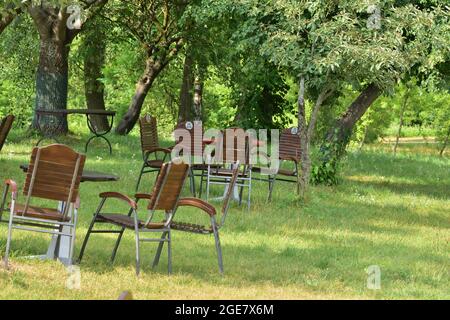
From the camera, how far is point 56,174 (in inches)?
365

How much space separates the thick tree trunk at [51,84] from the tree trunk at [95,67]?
13.0 feet

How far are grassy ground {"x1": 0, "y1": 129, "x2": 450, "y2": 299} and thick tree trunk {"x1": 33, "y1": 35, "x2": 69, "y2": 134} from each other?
558 centimetres

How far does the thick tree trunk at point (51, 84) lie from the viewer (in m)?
25.1

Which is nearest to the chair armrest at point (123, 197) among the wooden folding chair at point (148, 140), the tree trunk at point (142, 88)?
the wooden folding chair at point (148, 140)

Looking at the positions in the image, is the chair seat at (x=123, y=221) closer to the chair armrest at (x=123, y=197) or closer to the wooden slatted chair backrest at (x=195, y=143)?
the chair armrest at (x=123, y=197)

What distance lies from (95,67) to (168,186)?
24549 millimetres

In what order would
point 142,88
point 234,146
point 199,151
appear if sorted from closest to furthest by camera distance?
point 234,146 < point 199,151 < point 142,88

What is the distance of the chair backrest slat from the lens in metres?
9.23

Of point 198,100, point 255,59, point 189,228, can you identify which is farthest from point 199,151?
point 198,100

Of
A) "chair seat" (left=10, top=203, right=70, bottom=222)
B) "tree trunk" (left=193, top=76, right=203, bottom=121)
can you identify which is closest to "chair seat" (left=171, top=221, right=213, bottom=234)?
"chair seat" (left=10, top=203, right=70, bottom=222)

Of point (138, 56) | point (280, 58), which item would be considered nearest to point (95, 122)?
point (138, 56)

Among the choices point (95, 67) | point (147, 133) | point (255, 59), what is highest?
point (95, 67)

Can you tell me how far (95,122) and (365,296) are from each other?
83.9 feet

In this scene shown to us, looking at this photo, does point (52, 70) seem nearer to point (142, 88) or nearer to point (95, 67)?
point (142, 88)
